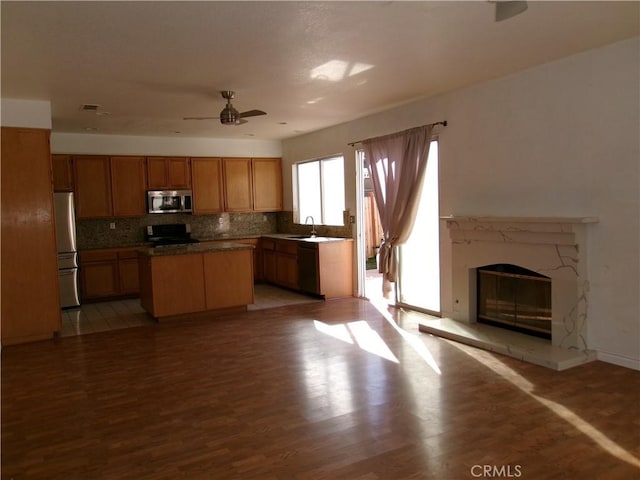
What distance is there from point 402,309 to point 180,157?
4.56 meters

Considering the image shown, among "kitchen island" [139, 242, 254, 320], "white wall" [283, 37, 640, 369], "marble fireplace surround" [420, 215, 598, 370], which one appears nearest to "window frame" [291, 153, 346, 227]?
"kitchen island" [139, 242, 254, 320]

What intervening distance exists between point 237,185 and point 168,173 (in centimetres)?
121

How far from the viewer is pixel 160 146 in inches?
328

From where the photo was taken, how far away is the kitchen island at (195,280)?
19.8ft

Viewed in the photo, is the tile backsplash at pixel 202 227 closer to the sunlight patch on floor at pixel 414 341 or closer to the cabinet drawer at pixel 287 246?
the cabinet drawer at pixel 287 246

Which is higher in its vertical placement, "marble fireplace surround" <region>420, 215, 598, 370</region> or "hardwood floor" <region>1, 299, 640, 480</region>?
"marble fireplace surround" <region>420, 215, 598, 370</region>

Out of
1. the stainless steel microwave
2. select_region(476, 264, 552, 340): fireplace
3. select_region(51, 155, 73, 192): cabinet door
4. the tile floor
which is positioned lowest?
the tile floor

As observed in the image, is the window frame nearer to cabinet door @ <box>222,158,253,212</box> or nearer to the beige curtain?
cabinet door @ <box>222,158,253,212</box>

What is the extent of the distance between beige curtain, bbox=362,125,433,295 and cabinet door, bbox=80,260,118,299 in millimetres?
4186

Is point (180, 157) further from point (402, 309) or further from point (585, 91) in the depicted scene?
point (585, 91)

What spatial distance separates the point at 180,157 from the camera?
8398mm

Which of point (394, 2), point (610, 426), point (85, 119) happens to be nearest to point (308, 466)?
point (610, 426)

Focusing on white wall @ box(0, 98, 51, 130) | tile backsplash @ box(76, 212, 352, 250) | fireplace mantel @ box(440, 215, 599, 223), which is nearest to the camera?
fireplace mantel @ box(440, 215, 599, 223)

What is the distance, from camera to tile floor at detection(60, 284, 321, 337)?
6.07 meters
